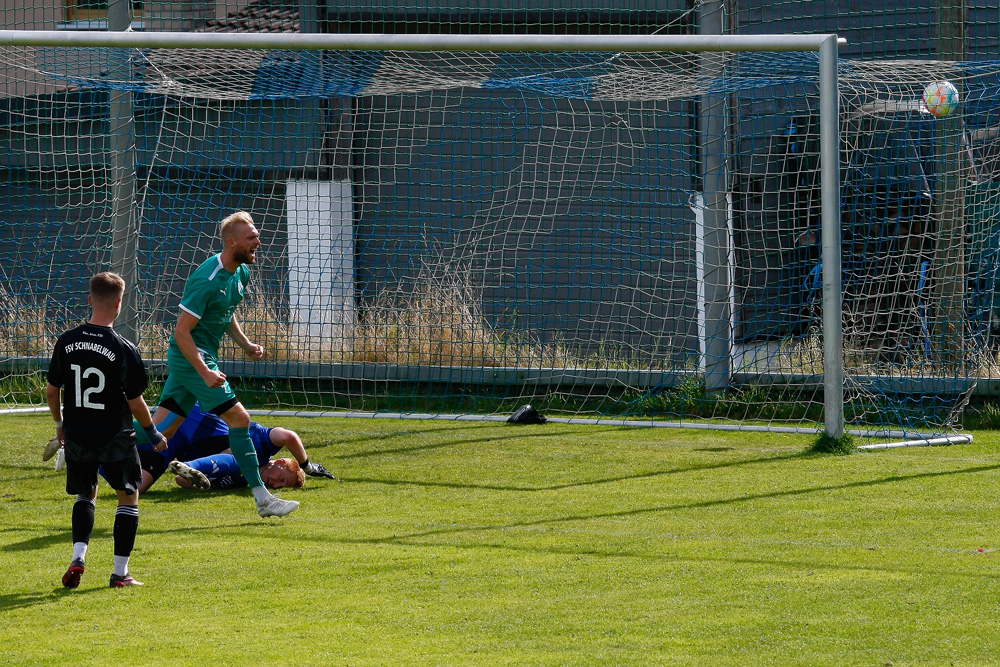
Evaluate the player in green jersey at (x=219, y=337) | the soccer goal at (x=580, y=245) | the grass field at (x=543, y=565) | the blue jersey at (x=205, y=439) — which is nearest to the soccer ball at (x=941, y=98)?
the soccer goal at (x=580, y=245)

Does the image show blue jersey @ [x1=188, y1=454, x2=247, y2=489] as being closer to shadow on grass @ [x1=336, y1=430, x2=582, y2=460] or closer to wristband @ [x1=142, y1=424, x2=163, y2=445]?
shadow on grass @ [x1=336, y1=430, x2=582, y2=460]

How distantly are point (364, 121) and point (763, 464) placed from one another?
828 centimetres

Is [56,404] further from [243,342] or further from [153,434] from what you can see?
[243,342]

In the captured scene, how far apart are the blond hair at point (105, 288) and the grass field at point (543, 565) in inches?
49.1

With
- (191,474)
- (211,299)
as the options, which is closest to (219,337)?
(211,299)

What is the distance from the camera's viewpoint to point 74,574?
5.32 meters

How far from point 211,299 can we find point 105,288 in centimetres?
149

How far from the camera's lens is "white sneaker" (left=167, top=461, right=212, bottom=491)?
7383mm

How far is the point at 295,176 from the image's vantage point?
1515 cm

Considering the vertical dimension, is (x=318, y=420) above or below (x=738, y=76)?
below

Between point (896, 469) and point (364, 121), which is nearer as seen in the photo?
point (896, 469)

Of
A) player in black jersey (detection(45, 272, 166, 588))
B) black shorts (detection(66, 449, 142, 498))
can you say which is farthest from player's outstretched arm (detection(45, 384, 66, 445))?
black shorts (detection(66, 449, 142, 498))

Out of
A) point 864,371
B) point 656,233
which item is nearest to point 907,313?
point 864,371

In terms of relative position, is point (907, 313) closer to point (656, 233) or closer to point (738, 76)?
point (738, 76)
